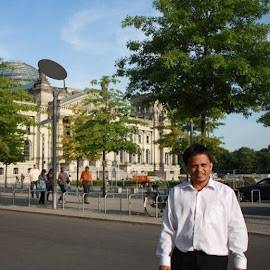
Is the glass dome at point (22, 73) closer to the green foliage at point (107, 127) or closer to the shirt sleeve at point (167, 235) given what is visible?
the green foliage at point (107, 127)

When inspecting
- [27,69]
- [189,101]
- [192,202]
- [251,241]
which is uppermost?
[27,69]

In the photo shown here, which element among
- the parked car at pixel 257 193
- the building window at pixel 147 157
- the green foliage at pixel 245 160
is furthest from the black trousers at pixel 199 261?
the building window at pixel 147 157

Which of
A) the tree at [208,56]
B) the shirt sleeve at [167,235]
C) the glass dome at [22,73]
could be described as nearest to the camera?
the shirt sleeve at [167,235]

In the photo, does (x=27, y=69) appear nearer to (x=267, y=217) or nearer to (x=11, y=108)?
(x=11, y=108)

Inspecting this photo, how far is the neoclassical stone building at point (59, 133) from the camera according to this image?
271 feet

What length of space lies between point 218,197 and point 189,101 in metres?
13.3

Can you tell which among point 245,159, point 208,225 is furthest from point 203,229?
point 245,159

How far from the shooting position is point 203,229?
3.23 m

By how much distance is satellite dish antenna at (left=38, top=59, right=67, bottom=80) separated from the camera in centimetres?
1914

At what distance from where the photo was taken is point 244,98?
52.8 feet

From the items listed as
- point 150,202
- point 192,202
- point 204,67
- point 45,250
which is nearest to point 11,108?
point 150,202

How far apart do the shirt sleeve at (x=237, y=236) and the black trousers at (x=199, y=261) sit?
0.34ft

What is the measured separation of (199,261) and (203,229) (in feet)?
0.74

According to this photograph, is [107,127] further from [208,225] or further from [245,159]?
[245,159]
